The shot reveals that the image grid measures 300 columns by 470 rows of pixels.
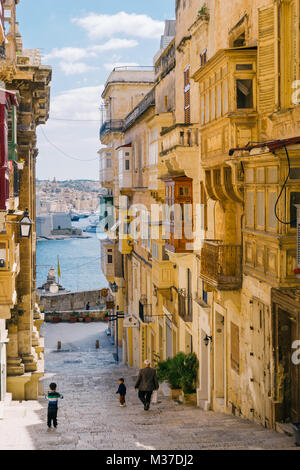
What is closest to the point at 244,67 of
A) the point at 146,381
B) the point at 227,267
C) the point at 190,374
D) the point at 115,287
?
the point at 227,267

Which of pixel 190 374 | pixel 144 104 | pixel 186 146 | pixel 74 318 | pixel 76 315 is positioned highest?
pixel 144 104

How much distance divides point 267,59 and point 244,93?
1.04 meters

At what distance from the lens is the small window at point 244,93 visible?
12.4 meters

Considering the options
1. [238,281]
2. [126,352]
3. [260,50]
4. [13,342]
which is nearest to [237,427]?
[238,281]

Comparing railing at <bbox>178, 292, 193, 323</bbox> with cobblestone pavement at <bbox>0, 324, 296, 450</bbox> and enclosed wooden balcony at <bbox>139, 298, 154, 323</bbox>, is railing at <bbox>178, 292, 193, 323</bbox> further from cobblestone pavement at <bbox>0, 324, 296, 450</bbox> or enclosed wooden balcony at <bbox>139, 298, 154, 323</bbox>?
enclosed wooden balcony at <bbox>139, 298, 154, 323</bbox>

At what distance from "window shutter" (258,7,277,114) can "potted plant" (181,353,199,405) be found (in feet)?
28.6

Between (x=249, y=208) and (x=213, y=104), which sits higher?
(x=213, y=104)

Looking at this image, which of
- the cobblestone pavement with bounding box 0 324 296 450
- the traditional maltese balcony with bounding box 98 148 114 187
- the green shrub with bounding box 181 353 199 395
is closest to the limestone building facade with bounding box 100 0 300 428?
the green shrub with bounding box 181 353 199 395

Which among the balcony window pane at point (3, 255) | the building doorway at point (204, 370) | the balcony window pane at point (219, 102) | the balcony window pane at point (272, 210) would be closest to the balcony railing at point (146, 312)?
the building doorway at point (204, 370)

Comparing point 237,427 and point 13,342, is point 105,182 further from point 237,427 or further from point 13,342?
point 237,427

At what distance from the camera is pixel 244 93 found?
12516 millimetres

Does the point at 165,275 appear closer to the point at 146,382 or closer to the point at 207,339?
the point at 207,339

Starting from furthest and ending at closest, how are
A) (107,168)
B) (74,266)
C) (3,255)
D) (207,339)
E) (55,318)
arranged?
(74,266) → (55,318) → (107,168) → (3,255) → (207,339)

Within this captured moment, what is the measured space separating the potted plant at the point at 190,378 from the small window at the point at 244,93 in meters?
8.38
